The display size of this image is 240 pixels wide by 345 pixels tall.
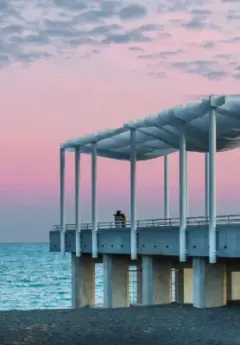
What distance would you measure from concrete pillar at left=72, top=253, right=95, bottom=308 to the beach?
1757 cm

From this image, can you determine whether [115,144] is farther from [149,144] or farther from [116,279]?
[116,279]

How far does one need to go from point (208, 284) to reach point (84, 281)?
17789 millimetres

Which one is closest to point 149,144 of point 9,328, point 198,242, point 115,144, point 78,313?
point 115,144

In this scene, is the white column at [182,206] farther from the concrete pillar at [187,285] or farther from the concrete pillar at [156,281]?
the concrete pillar at [187,285]

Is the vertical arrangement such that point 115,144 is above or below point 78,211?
above

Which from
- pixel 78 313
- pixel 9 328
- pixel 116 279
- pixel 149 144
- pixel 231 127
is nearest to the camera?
pixel 9 328

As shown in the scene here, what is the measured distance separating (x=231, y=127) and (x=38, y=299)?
6729 centimetres

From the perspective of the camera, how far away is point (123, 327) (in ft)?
103

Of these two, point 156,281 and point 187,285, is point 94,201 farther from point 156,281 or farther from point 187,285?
point 156,281

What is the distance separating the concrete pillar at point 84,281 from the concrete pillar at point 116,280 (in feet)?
16.2

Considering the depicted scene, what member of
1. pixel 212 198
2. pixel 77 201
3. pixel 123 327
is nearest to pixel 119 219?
pixel 77 201

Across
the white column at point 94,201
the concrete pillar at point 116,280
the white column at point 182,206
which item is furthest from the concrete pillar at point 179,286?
the white column at point 182,206

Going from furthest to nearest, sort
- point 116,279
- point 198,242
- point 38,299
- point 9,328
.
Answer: point 38,299, point 116,279, point 198,242, point 9,328

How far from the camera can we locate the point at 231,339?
94.7ft
